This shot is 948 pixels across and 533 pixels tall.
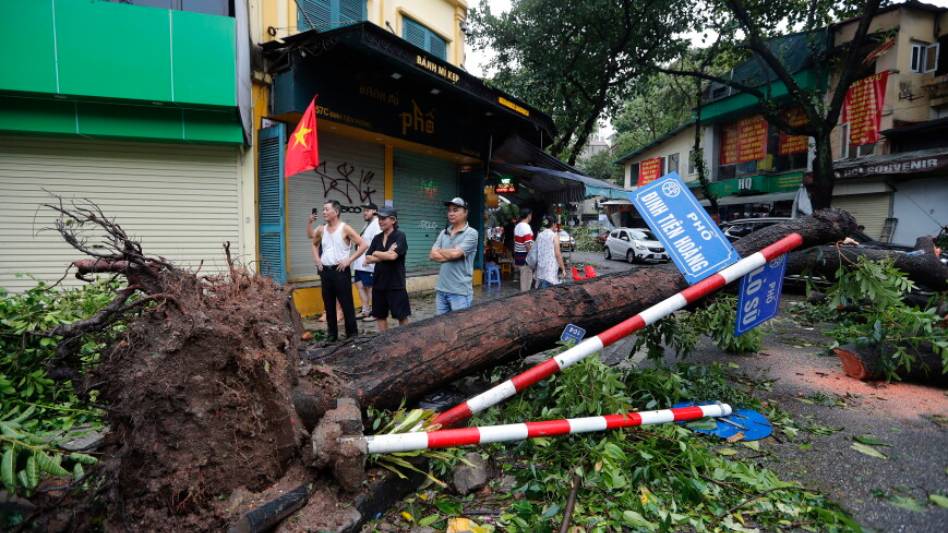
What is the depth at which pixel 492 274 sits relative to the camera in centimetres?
1227

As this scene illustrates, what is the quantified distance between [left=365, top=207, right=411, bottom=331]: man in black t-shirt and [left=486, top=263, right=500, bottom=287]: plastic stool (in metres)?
6.96

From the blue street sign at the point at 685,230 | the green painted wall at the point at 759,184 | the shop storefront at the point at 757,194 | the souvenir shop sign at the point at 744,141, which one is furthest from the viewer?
the souvenir shop sign at the point at 744,141

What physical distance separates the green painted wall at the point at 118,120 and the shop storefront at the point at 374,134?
720 millimetres

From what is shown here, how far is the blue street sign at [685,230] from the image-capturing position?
3.17 meters

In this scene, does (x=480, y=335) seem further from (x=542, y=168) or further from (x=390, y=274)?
(x=542, y=168)

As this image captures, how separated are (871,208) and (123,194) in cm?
2110

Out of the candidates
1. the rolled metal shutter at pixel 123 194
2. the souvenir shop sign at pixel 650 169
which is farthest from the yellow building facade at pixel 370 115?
the souvenir shop sign at pixel 650 169

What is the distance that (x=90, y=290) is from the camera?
3.50m

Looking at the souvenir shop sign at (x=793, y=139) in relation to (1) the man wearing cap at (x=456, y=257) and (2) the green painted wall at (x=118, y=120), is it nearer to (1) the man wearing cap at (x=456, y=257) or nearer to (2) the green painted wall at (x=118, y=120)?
(1) the man wearing cap at (x=456, y=257)

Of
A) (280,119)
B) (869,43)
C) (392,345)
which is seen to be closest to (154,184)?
(280,119)

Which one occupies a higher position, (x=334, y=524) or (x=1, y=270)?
(x=1, y=270)

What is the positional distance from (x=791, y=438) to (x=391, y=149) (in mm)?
8193

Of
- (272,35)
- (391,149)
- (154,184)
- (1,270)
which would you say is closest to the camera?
(1,270)

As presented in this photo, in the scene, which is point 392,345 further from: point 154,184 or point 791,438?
point 154,184
